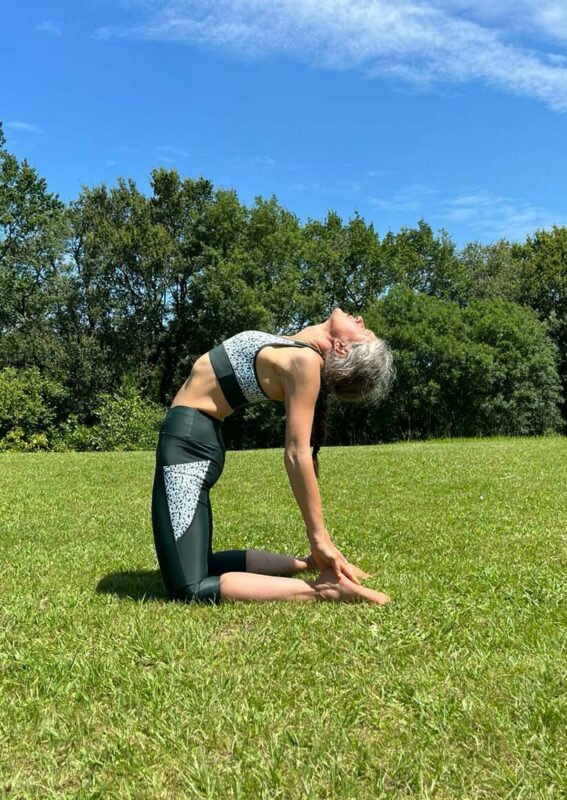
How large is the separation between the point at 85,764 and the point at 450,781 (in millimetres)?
1078

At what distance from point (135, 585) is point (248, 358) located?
5.17 ft

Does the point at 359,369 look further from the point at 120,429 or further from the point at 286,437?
the point at 120,429

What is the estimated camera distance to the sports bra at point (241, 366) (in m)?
3.49

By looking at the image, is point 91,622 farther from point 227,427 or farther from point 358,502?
point 227,427

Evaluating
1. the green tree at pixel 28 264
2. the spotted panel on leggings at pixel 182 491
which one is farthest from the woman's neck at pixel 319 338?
the green tree at pixel 28 264

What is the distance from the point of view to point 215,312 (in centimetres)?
3247

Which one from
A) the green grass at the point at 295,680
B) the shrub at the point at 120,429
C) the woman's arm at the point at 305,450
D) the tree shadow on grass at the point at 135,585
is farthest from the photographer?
the shrub at the point at 120,429

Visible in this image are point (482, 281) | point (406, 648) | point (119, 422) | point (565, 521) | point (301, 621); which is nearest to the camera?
point (406, 648)

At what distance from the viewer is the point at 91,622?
3.21 meters

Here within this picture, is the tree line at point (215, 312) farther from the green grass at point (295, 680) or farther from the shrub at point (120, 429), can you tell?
the green grass at point (295, 680)

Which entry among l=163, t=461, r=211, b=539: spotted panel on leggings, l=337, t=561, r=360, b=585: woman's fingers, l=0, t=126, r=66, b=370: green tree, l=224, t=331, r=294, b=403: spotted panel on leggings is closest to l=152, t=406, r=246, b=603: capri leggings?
l=163, t=461, r=211, b=539: spotted panel on leggings

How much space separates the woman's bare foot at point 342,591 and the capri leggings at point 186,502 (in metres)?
0.56

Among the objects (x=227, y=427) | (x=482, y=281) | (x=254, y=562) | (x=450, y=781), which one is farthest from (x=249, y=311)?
(x=450, y=781)

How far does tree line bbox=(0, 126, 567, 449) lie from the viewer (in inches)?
1099
